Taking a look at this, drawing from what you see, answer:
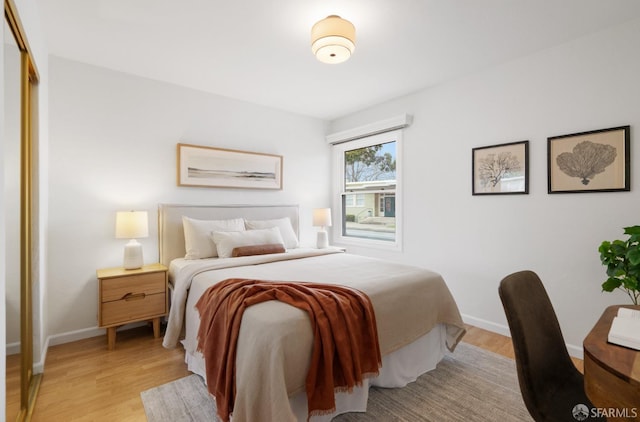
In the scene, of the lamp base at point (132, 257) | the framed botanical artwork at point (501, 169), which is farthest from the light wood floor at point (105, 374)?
the framed botanical artwork at point (501, 169)

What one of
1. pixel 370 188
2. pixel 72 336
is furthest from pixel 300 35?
pixel 72 336

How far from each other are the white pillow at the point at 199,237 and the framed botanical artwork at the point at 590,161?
10.5 feet

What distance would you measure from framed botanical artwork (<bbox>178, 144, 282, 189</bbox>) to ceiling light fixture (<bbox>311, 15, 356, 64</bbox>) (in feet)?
6.47

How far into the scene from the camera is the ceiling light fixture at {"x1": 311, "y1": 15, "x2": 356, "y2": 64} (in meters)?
2.09

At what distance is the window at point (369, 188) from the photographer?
161 inches

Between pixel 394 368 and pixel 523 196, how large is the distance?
6.42ft

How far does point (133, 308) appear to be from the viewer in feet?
9.08

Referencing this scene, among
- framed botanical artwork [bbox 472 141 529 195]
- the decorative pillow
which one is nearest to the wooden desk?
framed botanical artwork [bbox 472 141 529 195]

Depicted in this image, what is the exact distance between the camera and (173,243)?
131 inches

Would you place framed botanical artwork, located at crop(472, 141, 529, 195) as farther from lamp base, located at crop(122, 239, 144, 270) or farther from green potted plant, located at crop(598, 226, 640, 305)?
lamp base, located at crop(122, 239, 144, 270)

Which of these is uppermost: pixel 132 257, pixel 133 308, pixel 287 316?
pixel 132 257

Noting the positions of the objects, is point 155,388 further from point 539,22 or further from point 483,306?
point 539,22

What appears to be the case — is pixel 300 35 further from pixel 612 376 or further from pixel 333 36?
pixel 612 376

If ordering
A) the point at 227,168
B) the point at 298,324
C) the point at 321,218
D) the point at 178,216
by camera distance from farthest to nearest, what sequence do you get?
1. the point at 321,218
2. the point at 227,168
3. the point at 178,216
4. the point at 298,324
